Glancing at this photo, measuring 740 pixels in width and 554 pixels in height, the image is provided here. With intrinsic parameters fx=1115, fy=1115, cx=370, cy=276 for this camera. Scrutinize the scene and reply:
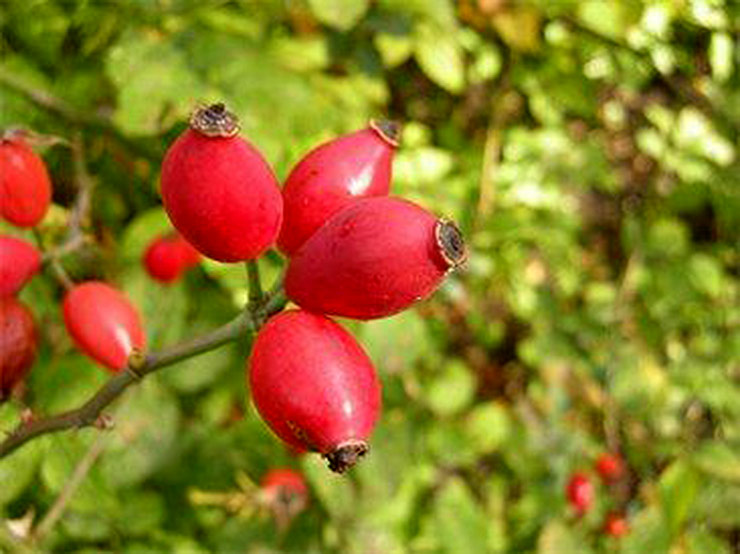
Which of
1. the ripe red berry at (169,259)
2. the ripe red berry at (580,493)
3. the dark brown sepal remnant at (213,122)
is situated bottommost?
the ripe red berry at (580,493)

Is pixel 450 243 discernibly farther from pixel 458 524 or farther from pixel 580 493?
pixel 580 493

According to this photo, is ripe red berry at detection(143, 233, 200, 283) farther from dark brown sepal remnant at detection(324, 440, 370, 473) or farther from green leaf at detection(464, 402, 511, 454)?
dark brown sepal remnant at detection(324, 440, 370, 473)

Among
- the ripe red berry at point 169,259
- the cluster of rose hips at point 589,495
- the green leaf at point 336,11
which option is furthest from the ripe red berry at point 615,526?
the green leaf at point 336,11

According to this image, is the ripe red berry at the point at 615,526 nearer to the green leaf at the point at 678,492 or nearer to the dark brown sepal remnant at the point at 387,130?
the green leaf at the point at 678,492

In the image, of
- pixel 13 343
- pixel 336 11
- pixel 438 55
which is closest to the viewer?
pixel 13 343

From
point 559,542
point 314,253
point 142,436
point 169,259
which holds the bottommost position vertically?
point 559,542

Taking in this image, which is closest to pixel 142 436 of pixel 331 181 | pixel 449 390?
pixel 449 390

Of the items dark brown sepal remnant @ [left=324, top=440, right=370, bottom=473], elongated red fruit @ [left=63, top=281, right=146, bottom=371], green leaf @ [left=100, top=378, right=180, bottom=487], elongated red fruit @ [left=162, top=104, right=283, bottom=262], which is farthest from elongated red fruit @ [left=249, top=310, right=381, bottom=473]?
green leaf @ [left=100, top=378, right=180, bottom=487]
